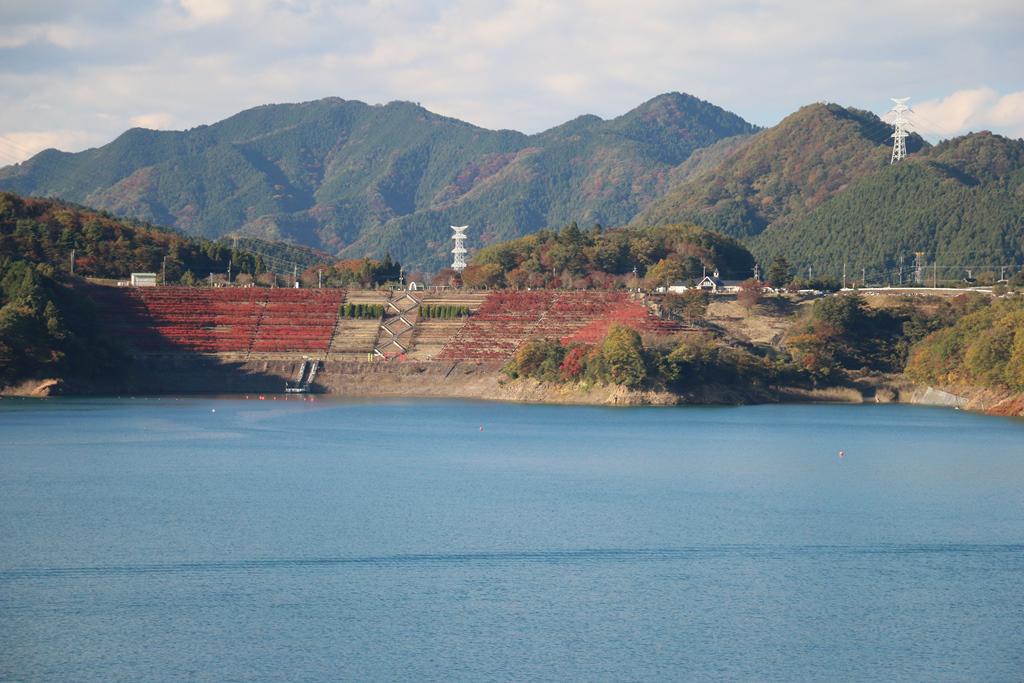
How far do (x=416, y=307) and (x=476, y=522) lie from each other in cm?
7900

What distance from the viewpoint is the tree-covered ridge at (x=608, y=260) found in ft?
451

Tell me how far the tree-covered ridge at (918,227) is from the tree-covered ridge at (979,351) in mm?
72164

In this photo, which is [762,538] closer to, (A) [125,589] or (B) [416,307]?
(A) [125,589]

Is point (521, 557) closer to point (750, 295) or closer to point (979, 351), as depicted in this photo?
point (979, 351)

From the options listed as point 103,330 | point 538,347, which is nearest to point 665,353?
point 538,347

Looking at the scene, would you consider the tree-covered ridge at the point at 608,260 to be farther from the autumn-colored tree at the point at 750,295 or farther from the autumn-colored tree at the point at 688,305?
the autumn-colored tree at the point at 688,305

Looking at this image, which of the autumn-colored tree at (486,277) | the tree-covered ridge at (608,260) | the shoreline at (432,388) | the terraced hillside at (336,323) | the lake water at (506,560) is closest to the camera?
the lake water at (506,560)

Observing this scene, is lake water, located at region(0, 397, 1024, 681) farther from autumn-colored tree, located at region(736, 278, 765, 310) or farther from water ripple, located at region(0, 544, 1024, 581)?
autumn-colored tree, located at region(736, 278, 765, 310)

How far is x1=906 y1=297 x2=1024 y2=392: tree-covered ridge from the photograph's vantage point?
308 ft

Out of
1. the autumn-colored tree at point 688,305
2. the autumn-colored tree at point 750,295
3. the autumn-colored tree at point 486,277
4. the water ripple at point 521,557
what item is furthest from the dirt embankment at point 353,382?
the water ripple at point 521,557

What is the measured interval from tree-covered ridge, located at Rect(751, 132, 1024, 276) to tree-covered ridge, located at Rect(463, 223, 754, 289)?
109ft

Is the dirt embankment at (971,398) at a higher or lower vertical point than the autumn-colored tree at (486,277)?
lower

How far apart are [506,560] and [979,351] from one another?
65.8 meters

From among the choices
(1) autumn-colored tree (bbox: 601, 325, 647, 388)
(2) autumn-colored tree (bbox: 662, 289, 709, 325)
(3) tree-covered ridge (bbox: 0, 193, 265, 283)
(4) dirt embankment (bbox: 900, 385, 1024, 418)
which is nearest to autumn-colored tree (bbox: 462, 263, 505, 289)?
(2) autumn-colored tree (bbox: 662, 289, 709, 325)
